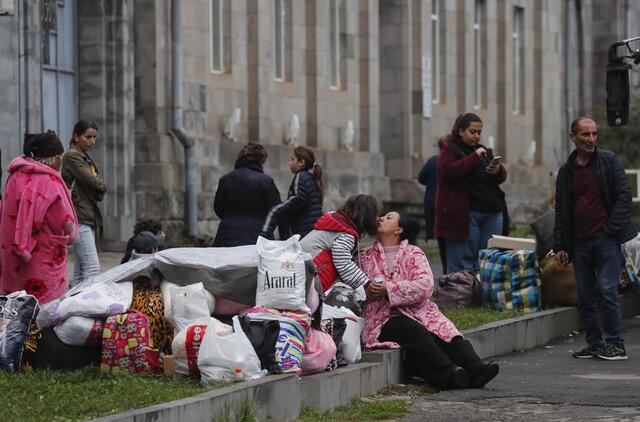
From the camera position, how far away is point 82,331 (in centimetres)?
1234

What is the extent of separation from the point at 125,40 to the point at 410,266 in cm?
1411

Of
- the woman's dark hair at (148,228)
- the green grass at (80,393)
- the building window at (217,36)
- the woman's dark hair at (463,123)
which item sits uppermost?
the building window at (217,36)

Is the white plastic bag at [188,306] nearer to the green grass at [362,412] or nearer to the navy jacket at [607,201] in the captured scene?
the green grass at [362,412]

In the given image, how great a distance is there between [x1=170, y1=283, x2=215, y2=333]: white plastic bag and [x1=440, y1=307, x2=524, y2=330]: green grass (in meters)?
3.84

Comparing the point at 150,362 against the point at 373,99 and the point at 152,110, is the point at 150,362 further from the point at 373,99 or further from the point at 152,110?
the point at 373,99

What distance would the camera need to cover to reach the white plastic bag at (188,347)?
11.9 m

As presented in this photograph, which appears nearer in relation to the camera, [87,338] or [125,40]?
[87,338]

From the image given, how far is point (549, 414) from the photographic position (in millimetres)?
12172

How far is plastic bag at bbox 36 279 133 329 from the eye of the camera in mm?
12328

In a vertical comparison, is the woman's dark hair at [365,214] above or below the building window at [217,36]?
below

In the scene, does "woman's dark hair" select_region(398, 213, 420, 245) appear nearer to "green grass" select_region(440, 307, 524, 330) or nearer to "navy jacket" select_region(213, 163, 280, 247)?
"green grass" select_region(440, 307, 524, 330)

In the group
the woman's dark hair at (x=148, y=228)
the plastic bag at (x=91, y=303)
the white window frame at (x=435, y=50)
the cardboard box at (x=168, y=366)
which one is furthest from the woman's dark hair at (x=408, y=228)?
the white window frame at (x=435, y=50)

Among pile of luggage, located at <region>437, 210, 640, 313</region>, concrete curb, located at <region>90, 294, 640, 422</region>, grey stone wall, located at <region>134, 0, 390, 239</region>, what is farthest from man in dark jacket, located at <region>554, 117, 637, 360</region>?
grey stone wall, located at <region>134, 0, 390, 239</region>

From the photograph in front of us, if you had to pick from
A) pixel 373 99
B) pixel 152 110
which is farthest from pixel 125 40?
pixel 373 99
